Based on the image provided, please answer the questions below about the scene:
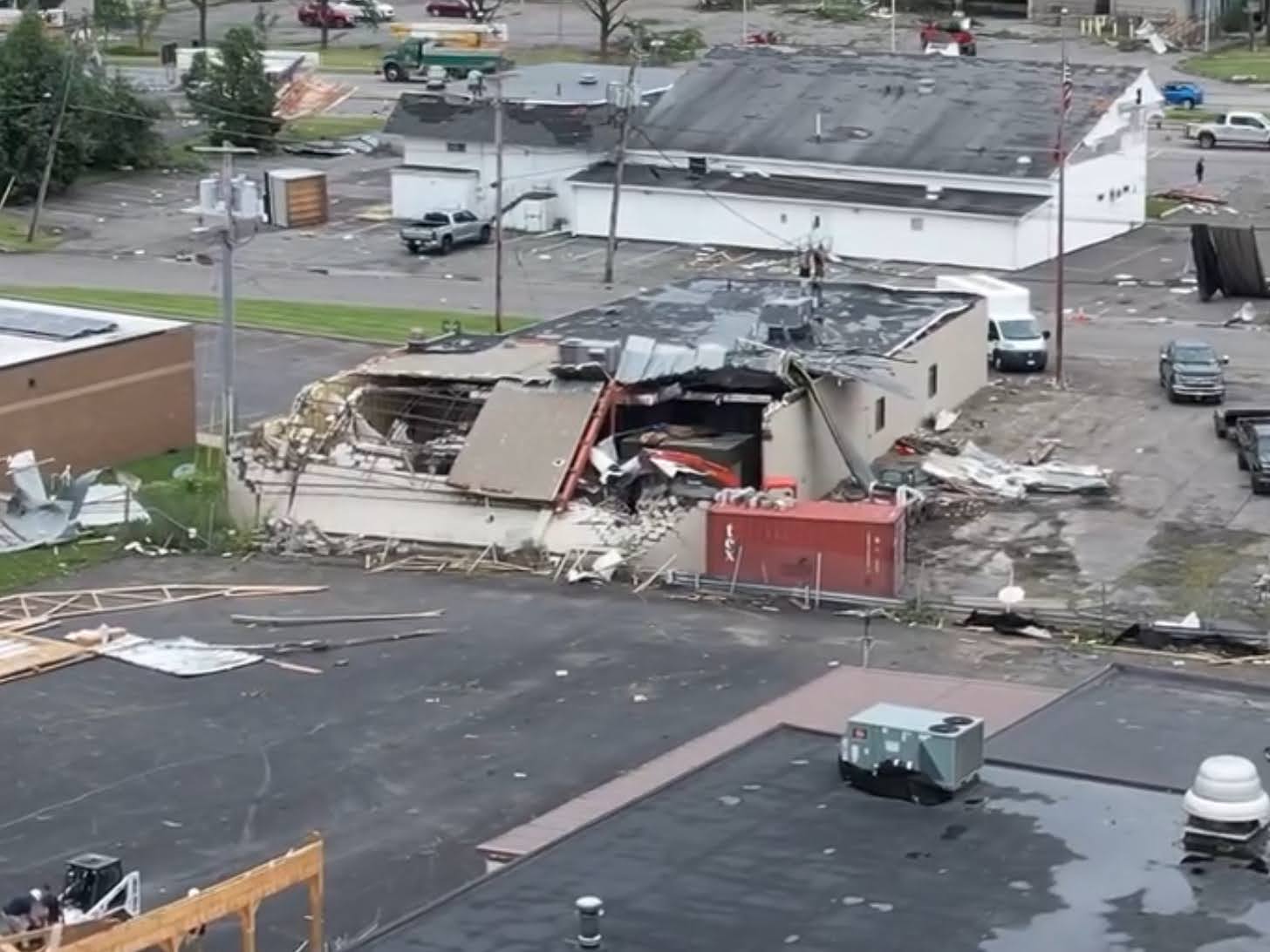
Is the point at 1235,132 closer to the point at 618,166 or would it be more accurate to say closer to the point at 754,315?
the point at 618,166

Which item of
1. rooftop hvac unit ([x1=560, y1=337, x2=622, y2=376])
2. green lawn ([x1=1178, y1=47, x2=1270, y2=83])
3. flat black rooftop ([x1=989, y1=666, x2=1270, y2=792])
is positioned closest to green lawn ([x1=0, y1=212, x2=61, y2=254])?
rooftop hvac unit ([x1=560, y1=337, x2=622, y2=376])

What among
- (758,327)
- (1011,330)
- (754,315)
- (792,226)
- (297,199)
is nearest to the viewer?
(758,327)

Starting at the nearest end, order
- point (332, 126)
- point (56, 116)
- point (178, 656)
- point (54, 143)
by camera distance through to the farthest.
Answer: point (178, 656) → point (54, 143) → point (56, 116) → point (332, 126)

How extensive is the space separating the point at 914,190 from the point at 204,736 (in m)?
37.7

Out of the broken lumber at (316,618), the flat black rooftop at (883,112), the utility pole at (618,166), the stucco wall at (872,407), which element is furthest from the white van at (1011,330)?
the broken lumber at (316,618)

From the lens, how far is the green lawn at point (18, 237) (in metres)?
65.2

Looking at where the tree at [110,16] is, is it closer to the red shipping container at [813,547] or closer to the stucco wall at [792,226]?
the stucco wall at [792,226]

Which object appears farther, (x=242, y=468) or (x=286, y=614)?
(x=242, y=468)

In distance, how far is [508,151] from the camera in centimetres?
6769

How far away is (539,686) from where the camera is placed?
96.5 ft

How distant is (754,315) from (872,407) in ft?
9.03

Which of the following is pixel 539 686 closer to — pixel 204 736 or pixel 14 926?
pixel 204 736

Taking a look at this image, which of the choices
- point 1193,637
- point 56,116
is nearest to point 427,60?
point 56,116

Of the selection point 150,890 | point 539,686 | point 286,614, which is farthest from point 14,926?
point 286,614
